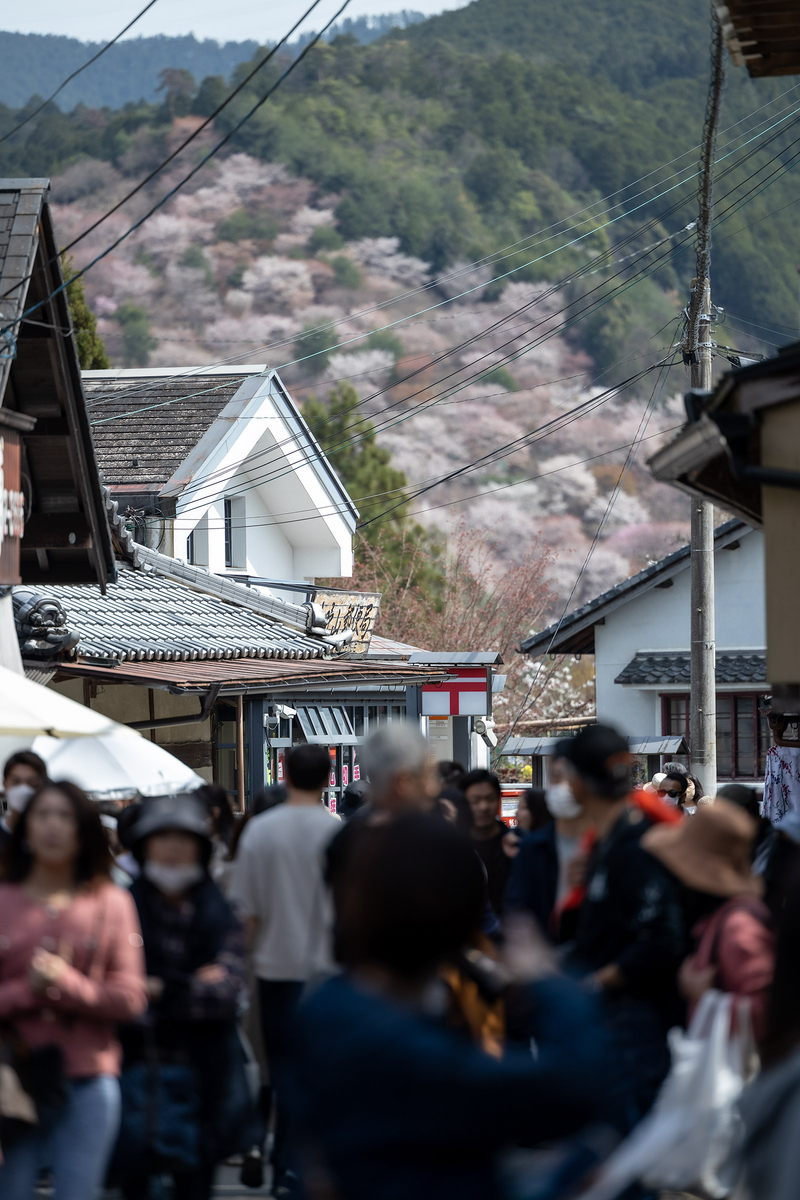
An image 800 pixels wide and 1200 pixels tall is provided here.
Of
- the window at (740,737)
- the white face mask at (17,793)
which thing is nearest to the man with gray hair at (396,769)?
the white face mask at (17,793)

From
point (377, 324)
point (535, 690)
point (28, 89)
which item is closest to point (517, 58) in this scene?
point (377, 324)

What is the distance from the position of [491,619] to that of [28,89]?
138 m

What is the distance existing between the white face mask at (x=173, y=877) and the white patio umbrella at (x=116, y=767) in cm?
280

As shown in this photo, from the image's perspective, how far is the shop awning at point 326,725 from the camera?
18766 mm

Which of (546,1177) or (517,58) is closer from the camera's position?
(546,1177)

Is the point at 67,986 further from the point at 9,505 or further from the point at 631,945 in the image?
the point at 9,505

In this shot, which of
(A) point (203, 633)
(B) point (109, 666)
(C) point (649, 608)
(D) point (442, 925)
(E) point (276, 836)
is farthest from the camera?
(C) point (649, 608)

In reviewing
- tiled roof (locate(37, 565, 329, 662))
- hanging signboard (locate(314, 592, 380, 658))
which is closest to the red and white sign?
tiled roof (locate(37, 565, 329, 662))

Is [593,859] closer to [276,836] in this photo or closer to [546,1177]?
[276,836]

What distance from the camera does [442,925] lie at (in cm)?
239

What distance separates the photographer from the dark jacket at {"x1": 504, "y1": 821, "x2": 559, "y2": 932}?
565 cm

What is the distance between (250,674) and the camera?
50.7 ft

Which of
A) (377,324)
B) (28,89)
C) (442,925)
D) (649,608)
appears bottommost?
(442,925)

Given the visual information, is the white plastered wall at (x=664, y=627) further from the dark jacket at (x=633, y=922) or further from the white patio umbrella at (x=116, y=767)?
the dark jacket at (x=633, y=922)
